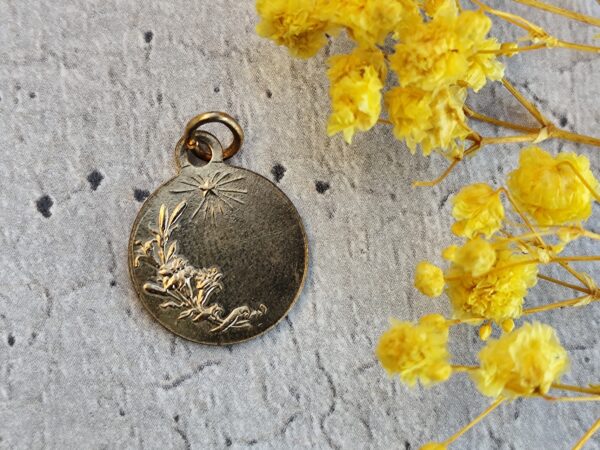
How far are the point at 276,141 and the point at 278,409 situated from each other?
283 mm

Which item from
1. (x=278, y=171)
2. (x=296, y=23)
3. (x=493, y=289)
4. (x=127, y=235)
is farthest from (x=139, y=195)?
(x=493, y=289)

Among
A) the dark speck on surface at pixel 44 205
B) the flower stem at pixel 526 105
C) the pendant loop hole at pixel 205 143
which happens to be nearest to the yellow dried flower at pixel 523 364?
the flower stem at pixel 526 105

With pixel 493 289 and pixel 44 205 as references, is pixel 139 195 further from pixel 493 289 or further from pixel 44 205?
pixel 493 289

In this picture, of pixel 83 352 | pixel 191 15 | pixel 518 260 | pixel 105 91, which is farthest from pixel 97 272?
pixel 518 260

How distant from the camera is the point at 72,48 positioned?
0.75 metres

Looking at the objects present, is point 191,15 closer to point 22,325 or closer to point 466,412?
point 22,325

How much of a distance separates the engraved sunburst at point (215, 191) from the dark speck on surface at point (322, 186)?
0.08m

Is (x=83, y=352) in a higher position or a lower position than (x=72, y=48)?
lower

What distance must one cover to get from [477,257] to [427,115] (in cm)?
13

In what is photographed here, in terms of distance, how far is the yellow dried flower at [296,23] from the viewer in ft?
1.91

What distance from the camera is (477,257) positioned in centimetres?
53

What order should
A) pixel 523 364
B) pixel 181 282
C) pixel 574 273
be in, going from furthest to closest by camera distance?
1. pixel 181 282
2. pixel 574 273
3. pixel 523 364

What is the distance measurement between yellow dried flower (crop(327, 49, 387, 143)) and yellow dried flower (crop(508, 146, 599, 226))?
13 centimetres

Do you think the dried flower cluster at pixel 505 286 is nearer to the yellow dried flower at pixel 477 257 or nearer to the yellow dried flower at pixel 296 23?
the yellow dried flower at pixel 477 257
